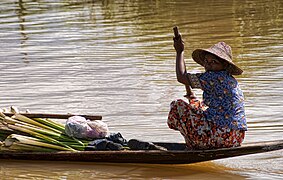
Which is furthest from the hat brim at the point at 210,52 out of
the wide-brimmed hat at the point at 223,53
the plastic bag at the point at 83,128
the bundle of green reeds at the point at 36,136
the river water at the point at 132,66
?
the bundle of green reeds at the point at 36,136

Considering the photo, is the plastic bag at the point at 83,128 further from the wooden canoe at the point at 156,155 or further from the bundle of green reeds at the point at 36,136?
the wooden canoe at the point at 156,155

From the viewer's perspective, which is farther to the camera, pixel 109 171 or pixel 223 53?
pixel 109 171

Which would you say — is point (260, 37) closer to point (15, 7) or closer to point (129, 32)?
point (129, 32)

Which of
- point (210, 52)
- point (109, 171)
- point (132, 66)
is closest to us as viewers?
point (210, 52)

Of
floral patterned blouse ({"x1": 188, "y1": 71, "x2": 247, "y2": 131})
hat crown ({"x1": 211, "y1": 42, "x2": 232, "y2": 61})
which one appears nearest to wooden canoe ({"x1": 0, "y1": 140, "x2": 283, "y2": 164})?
floral patterned blouse ({"x1": 188, "y1": 71, "x2": 247, "y2": 131})

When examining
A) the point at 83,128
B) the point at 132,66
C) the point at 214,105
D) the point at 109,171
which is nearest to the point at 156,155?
the point at 109,171

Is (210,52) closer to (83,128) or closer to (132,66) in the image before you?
(83,128)

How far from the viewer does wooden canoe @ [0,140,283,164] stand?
19.6 ft

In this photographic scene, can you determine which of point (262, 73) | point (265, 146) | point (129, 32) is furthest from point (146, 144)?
point (129, 32)

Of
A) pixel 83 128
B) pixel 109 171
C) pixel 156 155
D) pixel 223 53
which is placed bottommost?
pixel 109 171

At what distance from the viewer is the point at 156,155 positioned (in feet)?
20.5

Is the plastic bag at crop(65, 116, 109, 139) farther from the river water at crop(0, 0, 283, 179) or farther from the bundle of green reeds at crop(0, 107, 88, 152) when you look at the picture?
the river water at crop(0, 0, 283, 179)

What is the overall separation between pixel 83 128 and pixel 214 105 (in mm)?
1253

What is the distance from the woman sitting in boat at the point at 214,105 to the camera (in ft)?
19.8
